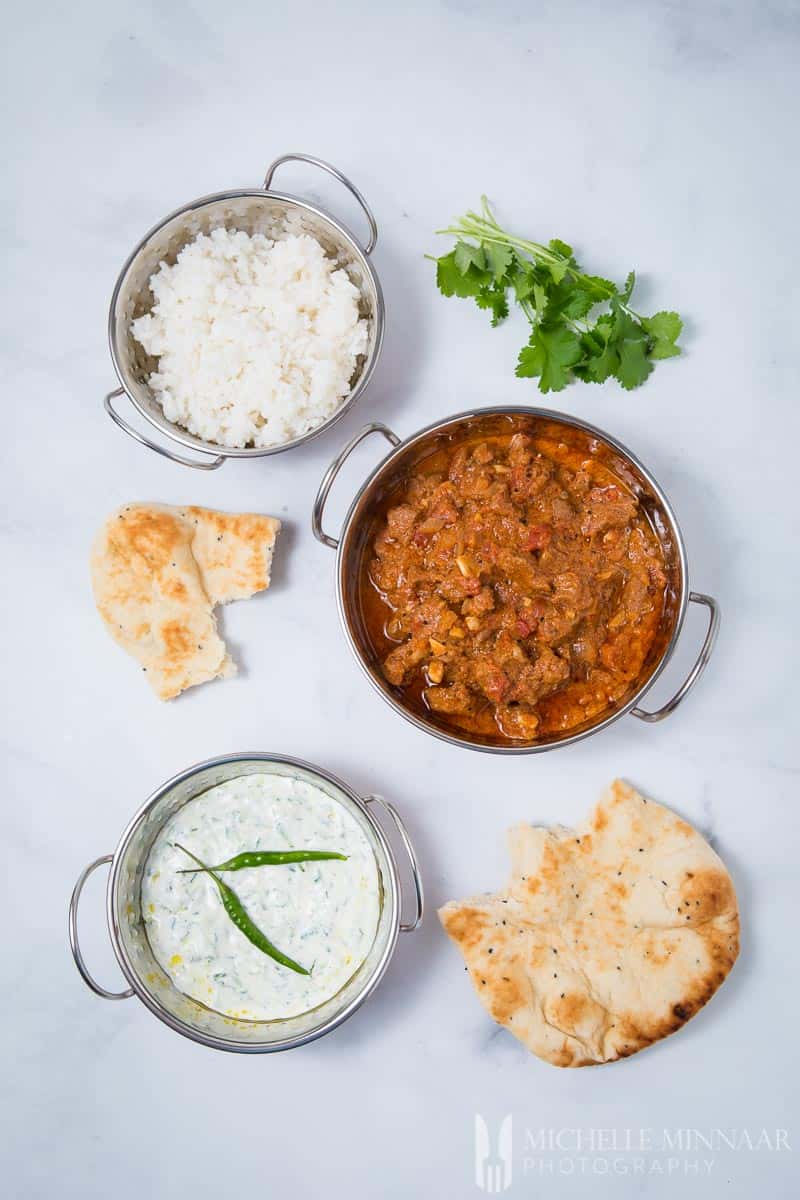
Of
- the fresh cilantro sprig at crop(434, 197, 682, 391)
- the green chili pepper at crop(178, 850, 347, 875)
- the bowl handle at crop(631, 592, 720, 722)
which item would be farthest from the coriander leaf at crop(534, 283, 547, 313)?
the green chili pepper at crop(178, 850, 347, 875)

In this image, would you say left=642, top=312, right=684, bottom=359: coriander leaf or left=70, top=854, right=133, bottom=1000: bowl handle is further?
left=642, top=312, right=684, bottom=359: coriander leaf

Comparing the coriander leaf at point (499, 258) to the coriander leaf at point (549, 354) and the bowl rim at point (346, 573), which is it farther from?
the bowl rim at point (346, 573)

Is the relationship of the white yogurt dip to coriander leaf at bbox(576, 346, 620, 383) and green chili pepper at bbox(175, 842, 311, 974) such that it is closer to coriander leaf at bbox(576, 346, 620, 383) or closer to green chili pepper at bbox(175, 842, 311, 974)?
green chili pepper at bbox(175, 842, 311, 974)

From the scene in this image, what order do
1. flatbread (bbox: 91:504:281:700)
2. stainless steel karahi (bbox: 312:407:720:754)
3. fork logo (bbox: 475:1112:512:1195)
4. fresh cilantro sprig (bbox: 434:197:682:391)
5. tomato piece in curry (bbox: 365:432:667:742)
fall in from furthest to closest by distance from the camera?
fork logo (bbox: 475:1112:512:1195)
flatbread (bbox: 91:504:281:700)
fresh cilantro sprig (bbox: 434:197:682:391)
stainless steel karahi (bbox: 312:407:720:754)
tomato piece in curry (bbox: 365:432:667:742)

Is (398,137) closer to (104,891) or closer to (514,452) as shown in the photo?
(514,452)

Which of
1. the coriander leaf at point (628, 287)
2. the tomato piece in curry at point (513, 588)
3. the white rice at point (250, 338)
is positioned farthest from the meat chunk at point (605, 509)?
the white rice at point (250, 338)

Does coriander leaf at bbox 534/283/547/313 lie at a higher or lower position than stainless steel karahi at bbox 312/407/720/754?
higher
